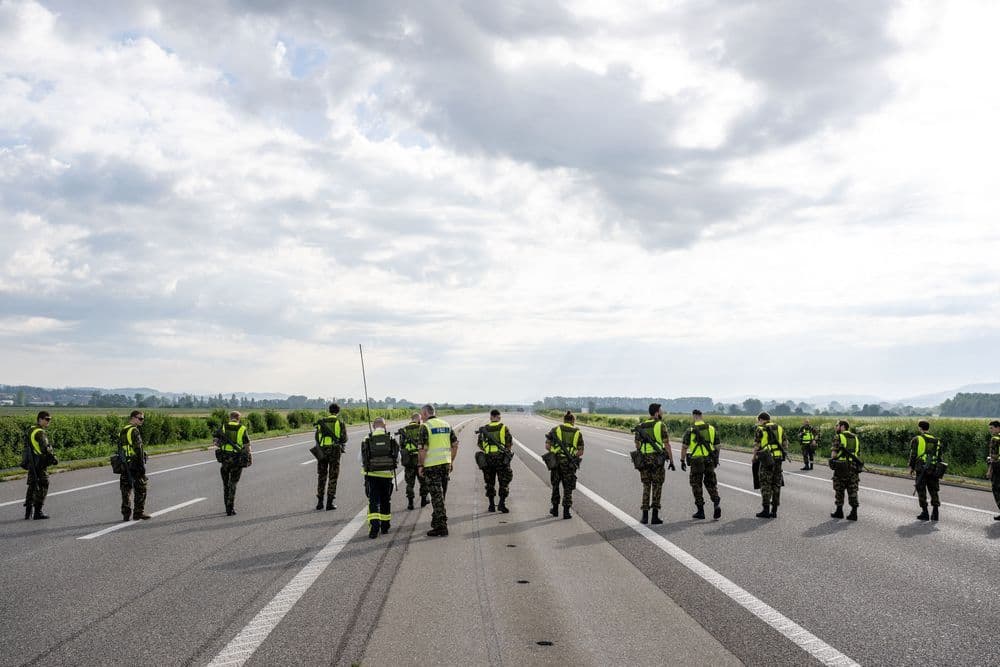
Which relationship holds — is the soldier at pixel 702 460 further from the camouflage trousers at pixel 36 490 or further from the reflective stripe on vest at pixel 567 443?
the camouflage trousers at pixel 36 490

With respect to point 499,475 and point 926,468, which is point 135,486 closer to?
point 499,475

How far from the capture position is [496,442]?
12.9 m

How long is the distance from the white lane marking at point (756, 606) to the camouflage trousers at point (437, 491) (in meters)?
3.04

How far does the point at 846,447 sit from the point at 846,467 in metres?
0.37

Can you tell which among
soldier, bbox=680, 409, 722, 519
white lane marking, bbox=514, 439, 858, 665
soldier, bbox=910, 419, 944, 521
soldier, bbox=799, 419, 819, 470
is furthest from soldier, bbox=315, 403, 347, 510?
soldier, bbox=799, 419, 819, 470

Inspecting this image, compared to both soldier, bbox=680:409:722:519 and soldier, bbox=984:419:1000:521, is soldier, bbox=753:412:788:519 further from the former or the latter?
soldier, bbox=984:419:1000:521

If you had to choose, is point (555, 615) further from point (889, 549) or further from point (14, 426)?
point (14, 426)

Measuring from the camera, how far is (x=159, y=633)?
5.92 metres

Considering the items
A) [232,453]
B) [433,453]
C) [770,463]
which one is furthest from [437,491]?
[770,463]

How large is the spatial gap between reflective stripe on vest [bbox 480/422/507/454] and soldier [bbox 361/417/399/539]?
7.58ft

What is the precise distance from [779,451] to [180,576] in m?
9.87

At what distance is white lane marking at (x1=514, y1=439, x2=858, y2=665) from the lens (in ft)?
17.8

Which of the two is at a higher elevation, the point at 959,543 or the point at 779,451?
the point at 779,451

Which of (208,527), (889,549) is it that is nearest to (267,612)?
(208,527)
